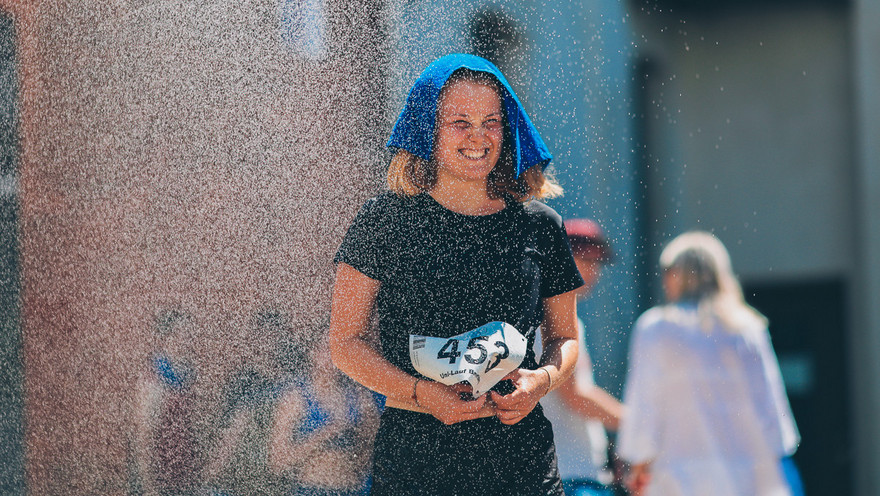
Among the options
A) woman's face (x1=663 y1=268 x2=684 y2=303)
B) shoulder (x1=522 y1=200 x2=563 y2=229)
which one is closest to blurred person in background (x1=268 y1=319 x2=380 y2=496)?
shoulder (x1=522 y1=200 x2=563 y2=229)

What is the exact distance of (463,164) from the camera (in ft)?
6.24

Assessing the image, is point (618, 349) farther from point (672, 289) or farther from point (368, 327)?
point (368, 327)

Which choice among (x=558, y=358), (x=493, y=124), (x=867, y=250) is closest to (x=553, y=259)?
(x=558, y=358)

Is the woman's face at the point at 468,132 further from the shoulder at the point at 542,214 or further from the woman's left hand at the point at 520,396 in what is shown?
the woman's left hand at the point at 520,396

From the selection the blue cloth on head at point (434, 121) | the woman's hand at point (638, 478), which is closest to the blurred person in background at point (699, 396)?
the woman's hand at point (638, 478)

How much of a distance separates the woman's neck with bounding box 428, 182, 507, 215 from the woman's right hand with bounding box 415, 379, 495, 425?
0.40 m

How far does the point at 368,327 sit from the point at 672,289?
1.15 meters

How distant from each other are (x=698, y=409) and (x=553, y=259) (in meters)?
1.00

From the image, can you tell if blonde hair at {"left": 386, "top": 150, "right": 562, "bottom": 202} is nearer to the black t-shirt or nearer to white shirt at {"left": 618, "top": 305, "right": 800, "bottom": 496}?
the black t-shirt

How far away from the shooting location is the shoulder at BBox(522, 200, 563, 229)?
1896 millimetres

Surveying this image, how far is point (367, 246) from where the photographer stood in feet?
6.06

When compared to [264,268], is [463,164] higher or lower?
higher

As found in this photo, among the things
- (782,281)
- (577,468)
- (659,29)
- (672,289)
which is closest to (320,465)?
(577,468)

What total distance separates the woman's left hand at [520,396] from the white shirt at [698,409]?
720mm
